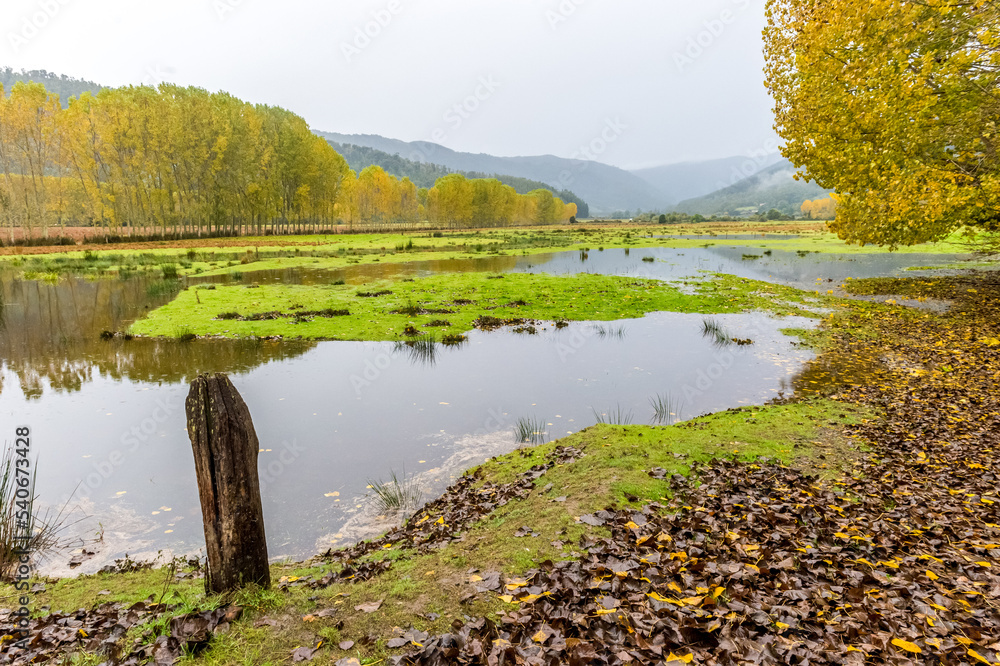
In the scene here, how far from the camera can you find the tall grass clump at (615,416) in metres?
11.8

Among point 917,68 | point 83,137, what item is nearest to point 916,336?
point 917,68

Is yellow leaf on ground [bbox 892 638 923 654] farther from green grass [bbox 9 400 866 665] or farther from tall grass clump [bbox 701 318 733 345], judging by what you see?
tall grass clump [bbox 701 318 733 345]

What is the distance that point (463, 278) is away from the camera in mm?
35344

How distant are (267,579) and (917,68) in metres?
23.3

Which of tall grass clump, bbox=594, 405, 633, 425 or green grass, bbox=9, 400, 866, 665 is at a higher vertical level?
green grass, bbox=9, 400, 866, 665

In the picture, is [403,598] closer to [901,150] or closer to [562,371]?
[562,371]

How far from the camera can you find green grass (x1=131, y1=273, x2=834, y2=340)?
810 inches

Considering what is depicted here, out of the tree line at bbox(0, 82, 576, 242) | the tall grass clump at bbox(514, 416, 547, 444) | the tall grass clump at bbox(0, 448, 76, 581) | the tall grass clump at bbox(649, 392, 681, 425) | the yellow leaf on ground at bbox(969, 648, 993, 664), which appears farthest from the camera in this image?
the tree line at bbox(0, 82, 576, 242)

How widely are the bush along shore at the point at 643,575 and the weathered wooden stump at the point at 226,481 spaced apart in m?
0.31

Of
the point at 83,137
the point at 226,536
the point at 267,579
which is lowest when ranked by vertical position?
the point at 267,579

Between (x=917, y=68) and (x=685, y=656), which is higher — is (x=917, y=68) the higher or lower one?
the higher one

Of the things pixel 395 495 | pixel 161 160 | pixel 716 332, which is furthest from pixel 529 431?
pixel 161 160

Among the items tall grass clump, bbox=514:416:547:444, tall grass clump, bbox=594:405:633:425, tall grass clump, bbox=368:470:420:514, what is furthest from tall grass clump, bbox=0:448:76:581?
tall grass clump, bbox=594:405:633:425

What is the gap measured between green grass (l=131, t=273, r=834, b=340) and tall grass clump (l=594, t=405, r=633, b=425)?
9.07m
